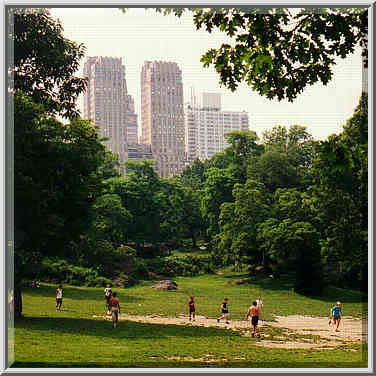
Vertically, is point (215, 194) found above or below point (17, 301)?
above

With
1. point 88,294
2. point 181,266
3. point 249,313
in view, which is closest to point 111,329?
point 249,313

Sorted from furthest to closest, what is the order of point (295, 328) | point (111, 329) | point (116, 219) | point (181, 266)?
point (116, 219), point (181, 266), point (295, 328), point (111, 329)

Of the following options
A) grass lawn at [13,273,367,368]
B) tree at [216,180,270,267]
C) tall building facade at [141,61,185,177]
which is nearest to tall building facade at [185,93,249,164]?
tall building facade at [141,61,185,177]

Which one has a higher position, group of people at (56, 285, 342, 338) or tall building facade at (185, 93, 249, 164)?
tall building facade at (185, 93, 249, 164)

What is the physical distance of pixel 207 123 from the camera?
17.8 m

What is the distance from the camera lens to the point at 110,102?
16219 mm

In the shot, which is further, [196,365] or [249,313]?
[249,313]

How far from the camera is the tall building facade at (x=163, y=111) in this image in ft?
45.6

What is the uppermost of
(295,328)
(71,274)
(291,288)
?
(71,274)

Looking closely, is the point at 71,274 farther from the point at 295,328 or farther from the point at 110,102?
the point at 295,328

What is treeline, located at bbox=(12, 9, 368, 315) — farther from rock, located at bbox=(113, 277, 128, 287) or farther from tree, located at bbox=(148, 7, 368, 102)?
tree, located at bbox=(148, 7, 368, 102)

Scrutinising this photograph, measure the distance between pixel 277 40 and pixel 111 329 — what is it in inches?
351

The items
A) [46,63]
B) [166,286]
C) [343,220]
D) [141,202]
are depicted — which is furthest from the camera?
[141,202]

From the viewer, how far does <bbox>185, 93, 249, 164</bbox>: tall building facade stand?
14260 millimetres
